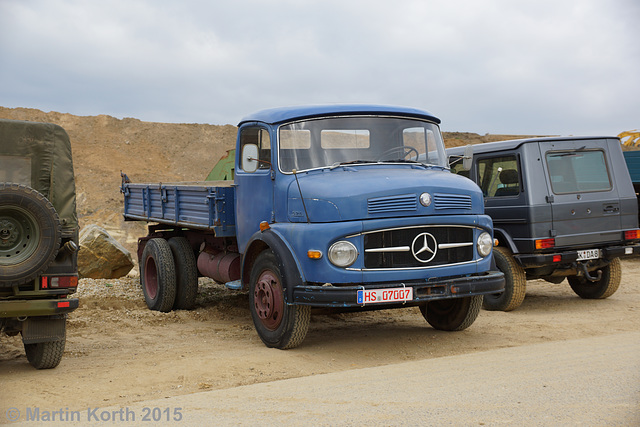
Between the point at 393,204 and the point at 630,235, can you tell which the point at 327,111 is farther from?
the point at 630,235

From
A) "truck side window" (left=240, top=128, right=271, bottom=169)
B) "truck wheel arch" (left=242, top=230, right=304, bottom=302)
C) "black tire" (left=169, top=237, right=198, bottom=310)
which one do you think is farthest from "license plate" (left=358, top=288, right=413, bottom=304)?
"black tire" (left=169, top=237, right=198, bottom=310)

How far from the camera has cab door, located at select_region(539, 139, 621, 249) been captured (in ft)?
30.1

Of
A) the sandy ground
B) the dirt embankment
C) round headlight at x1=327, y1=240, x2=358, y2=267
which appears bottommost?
the sandy ground

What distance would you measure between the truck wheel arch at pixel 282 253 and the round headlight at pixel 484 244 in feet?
6.19

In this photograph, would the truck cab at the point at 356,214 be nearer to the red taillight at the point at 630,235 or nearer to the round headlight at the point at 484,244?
the round headlight at the point at 484,244

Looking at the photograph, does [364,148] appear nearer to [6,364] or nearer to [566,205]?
[566,205]

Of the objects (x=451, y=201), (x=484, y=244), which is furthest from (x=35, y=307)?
(x=484, y=244)

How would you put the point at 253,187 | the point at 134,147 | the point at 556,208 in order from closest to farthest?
the point at 253,187 < the point at 556,208 < the point at 134,147

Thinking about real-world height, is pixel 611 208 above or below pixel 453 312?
above

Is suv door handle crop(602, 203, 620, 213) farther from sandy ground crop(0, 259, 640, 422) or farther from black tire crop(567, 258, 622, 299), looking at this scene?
sandy ground crop(0, 259, 640, 422)

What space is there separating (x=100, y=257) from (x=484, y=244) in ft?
29.9

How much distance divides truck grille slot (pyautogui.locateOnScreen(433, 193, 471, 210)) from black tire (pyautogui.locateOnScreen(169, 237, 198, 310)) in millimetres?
4779

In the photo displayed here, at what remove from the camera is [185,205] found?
9.50 metres

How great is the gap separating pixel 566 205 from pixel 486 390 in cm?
502
